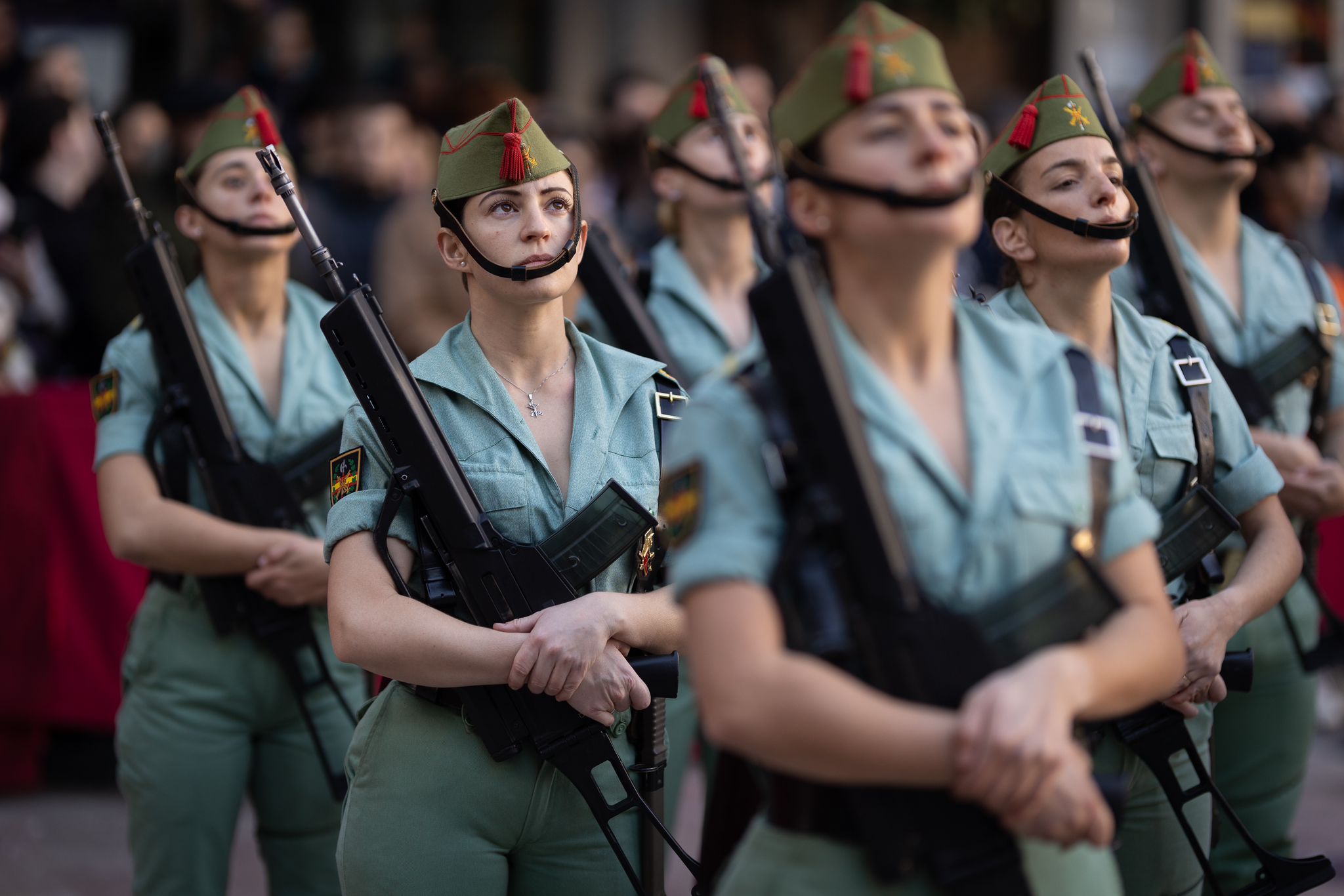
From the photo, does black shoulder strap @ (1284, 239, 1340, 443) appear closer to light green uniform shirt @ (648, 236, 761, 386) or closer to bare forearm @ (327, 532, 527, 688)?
light green uniform shirt @ (648, 236, 761, 386)

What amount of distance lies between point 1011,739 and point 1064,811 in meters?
0.14

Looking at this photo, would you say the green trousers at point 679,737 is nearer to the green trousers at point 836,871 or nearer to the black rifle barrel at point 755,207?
the green trousers at point 836,871

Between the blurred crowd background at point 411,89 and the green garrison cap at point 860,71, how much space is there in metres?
4.38

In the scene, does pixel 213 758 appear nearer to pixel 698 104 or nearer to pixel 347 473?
pixel 347 473

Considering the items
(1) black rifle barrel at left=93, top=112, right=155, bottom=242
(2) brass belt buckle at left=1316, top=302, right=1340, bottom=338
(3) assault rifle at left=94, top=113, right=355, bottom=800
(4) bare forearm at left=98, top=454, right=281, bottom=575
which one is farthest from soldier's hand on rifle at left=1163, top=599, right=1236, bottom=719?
(1) black rifle barrel at left=93, top=112, right=155, bottom=242

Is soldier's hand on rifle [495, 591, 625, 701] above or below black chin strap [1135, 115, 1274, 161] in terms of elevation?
below

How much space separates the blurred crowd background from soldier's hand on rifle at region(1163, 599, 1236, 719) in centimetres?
351

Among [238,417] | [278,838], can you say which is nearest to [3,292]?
[238,417]

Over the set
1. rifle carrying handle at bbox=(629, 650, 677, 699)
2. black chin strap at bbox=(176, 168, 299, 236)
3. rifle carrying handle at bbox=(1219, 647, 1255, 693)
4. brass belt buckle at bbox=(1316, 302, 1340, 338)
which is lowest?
rifle carrying handle at bbox=(1219, 647, 1255, 693)

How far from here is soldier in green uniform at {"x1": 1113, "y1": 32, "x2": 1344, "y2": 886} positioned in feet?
12.3

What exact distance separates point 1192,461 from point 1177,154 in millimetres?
1307

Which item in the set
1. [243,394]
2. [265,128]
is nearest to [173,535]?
[243,394]

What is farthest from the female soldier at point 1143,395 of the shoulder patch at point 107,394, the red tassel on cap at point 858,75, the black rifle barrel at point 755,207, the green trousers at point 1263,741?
the shoulder patch at point 107,394

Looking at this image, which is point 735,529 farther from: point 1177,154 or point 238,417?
point 1177,154
